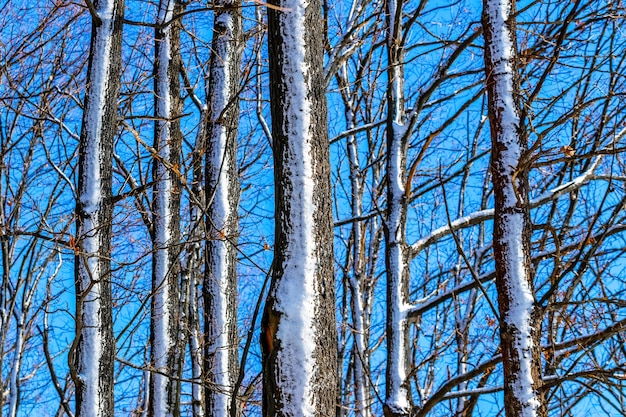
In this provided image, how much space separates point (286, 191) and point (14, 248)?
10.3 metres

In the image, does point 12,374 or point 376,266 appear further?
point 376,266

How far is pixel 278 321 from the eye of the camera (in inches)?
130

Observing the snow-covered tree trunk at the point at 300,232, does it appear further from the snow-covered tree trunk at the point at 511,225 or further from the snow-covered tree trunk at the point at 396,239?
the snow-covered tree trunk at the point at 396,239

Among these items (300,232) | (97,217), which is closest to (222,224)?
(97,217)

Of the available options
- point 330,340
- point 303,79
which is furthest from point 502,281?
point 303,79

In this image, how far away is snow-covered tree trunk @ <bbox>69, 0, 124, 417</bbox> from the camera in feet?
16.9

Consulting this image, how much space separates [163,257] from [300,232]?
15.4ft

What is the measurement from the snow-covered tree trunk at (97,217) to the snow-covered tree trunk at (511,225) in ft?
9.59

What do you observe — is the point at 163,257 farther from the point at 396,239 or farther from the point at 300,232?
the point at 300,232

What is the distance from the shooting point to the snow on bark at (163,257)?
7449mm

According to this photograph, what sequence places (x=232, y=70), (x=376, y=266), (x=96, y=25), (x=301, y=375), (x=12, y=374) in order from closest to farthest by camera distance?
(x=301, y=375), (x=96, y=25), (x=232, y=70), (x=12, y=374), (x=376, y=266)

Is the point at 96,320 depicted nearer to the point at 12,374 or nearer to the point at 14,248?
the point at 12,374

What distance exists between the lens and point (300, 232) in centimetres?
342

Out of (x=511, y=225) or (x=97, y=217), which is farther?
(x=97, y=217)
